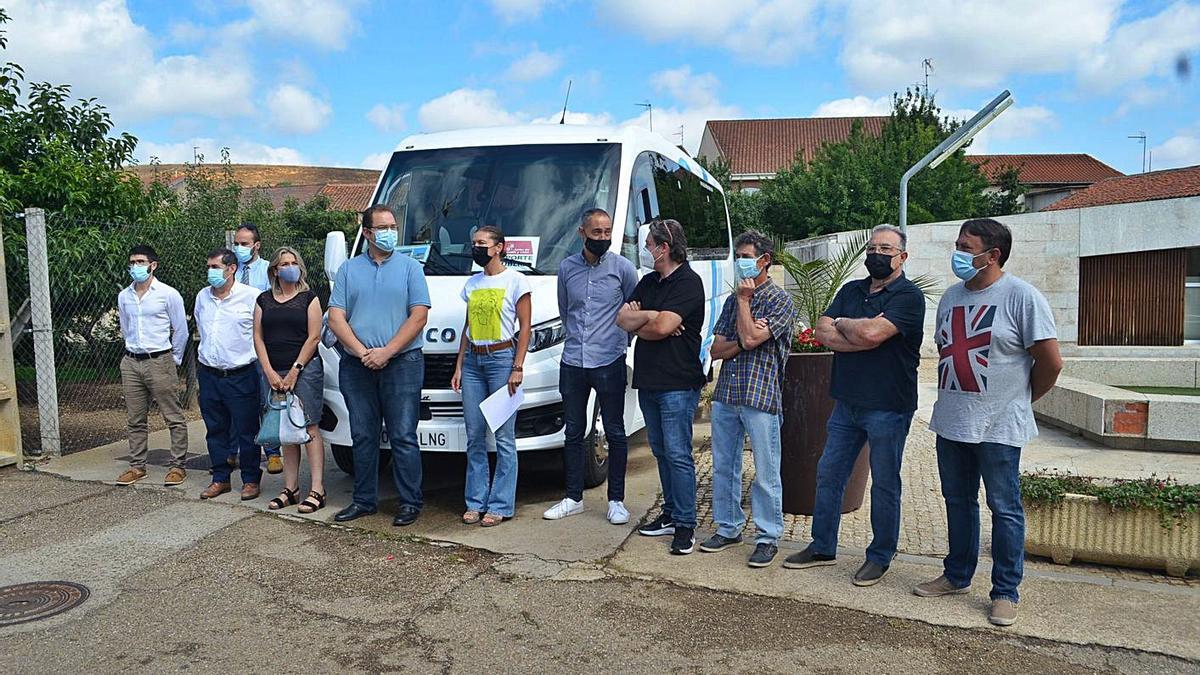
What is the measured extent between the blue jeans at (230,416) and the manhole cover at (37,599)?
182cm

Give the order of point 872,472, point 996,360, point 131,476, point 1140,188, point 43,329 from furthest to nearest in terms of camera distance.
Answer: point 1140,188 < point 43,329 < point 131,476 < point 872,472 < point 996,360

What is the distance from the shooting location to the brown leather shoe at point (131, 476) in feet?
24.0

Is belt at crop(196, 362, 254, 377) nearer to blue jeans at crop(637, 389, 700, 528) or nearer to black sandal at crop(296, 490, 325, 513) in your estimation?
black sandal at crop(296, 490, 325, 513)

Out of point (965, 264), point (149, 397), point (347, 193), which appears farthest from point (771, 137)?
point (965, 264)

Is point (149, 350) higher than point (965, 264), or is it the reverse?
point (965, 264)

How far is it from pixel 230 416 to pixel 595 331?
2949mm

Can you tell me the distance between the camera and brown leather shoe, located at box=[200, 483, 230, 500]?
6.93m

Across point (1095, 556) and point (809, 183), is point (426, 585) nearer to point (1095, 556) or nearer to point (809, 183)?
point (1095, 556)

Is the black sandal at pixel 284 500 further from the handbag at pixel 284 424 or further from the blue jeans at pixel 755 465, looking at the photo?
the blue jeans at pixel 755 465

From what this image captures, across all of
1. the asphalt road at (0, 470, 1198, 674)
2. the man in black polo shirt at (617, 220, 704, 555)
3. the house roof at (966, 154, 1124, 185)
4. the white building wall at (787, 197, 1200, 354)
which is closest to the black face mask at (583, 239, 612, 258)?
the man in black polo shirt at (617, 220, 704, 555)

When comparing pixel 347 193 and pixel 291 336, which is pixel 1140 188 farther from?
pixel 347 193

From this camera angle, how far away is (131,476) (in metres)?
7.36

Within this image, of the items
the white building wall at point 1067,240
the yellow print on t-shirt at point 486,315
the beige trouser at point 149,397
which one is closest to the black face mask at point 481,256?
the yellow print on t-shirt at point 486,315

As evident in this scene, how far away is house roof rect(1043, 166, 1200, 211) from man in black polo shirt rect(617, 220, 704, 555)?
16.8 meters
